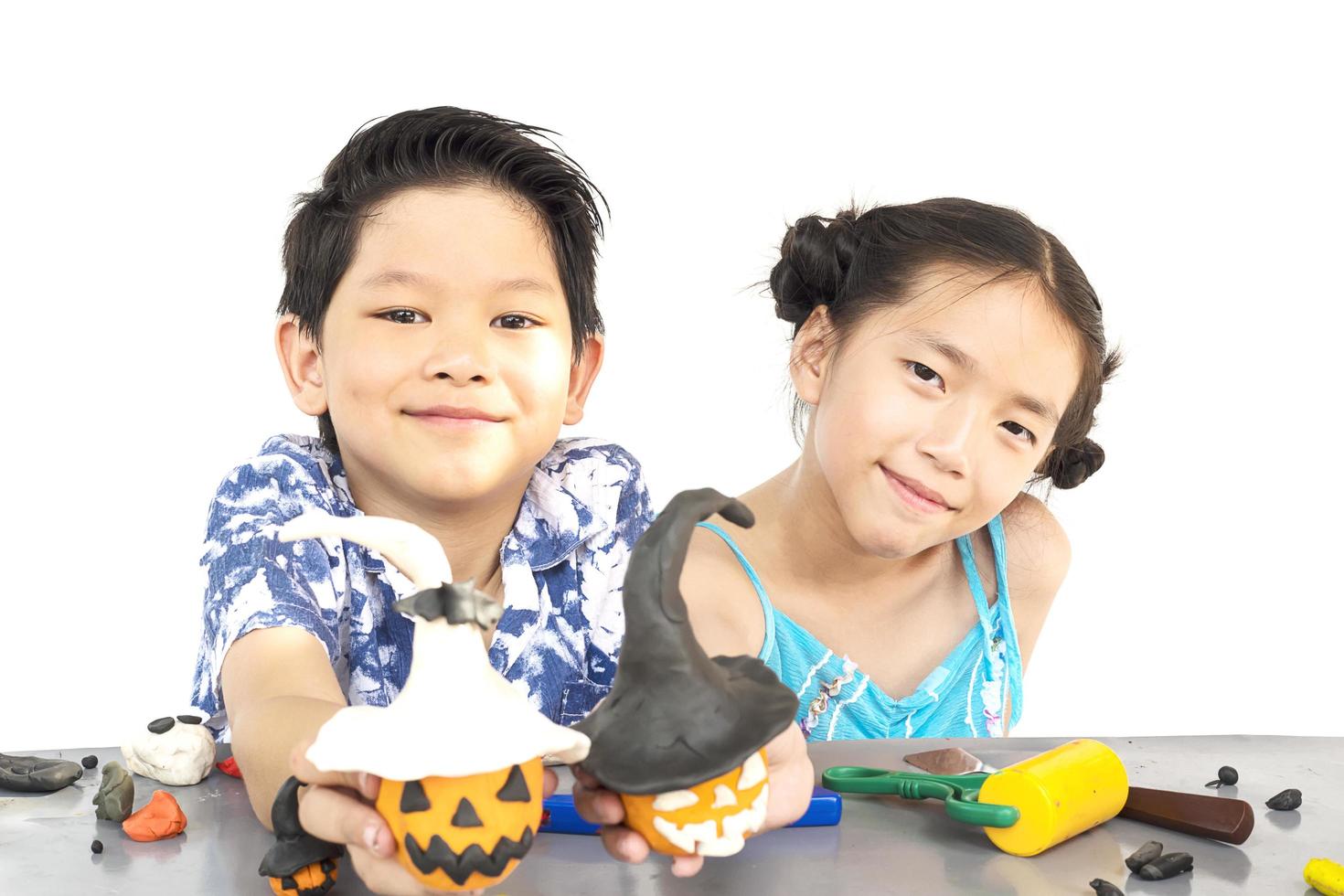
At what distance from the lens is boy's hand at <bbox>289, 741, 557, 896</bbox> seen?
0.59 metres

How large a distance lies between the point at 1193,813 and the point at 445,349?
2.07 ft

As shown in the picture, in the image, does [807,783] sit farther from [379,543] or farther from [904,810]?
[379,543]

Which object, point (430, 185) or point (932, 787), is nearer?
point (932, 787)

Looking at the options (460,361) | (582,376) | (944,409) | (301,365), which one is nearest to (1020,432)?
(944,409)

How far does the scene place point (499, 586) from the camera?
121cm

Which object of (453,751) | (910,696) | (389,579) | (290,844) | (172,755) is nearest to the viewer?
(453,751)

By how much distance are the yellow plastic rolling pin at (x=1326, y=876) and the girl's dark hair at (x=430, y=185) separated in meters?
0.72

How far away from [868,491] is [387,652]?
0.46 meters

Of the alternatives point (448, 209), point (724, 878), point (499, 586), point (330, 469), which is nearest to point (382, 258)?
point (448, 209)

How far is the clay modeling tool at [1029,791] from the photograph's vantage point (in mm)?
777

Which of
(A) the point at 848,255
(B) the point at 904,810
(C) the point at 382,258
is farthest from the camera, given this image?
(A) the point at 848,255

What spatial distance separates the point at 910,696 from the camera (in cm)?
133

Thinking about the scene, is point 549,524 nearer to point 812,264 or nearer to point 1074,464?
point 812,264

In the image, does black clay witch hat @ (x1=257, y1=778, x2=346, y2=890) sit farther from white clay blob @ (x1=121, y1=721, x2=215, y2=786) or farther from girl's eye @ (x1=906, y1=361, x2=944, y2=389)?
girl's eye @ (x1=906, y1=361, x2=944, y2=389)
